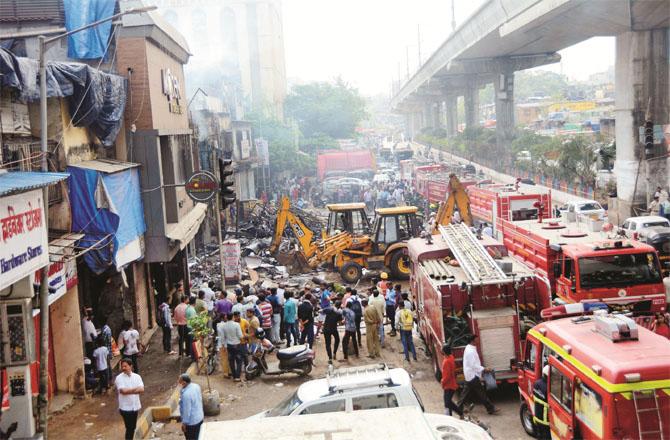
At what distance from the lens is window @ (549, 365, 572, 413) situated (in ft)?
28.6

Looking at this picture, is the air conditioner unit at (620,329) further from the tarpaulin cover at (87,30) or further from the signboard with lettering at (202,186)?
the tarpaulin cover at (87,30)

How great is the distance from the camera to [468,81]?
70.6m

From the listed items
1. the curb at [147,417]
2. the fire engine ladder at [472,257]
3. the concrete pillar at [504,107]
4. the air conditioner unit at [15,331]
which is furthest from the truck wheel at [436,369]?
the concrete pillar at [504,107]

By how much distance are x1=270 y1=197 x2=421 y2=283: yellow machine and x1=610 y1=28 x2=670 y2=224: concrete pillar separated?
1132cm

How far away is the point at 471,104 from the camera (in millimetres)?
72000

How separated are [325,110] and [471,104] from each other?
17.3 m

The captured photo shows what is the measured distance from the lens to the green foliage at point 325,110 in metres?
82.4

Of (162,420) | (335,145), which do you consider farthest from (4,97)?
(335,145)

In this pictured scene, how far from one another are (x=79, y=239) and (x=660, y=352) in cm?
951

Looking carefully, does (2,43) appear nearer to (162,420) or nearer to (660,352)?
(162,420)

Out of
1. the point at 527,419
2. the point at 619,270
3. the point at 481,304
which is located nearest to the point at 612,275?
the point at 619,270

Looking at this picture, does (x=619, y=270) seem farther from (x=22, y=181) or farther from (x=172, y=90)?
(x=172, y=90)

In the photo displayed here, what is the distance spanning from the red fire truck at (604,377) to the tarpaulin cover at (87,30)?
12.2 m

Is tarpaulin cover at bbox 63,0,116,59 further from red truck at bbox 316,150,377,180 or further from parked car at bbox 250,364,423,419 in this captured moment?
red truck at bbox 316,150,377,180
